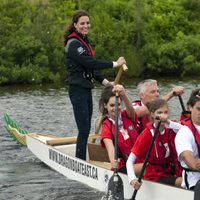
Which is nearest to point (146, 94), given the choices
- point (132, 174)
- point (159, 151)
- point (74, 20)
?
point (159, 151)

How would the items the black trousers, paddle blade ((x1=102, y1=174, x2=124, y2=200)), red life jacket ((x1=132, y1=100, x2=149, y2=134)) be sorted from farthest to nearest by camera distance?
the black trousers < red life jacket ((x1=132, y1=100, x2=149, y2=134)) < paddle blade ((x1=102, y1=174, x2=124, y2=200))

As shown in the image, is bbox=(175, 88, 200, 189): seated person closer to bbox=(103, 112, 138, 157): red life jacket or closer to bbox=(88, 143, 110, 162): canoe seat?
bbox=(103, 112, 138, 157): red life jacket

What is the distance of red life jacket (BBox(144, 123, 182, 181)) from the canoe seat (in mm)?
1139

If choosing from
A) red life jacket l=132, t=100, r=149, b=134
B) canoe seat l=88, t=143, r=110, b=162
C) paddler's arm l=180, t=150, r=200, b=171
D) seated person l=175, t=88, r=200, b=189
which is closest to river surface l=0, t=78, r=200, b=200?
canoe seat l=88, t=143, r=110, b=162

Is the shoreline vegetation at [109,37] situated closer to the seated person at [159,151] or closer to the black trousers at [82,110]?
the black trousers at [82,110]

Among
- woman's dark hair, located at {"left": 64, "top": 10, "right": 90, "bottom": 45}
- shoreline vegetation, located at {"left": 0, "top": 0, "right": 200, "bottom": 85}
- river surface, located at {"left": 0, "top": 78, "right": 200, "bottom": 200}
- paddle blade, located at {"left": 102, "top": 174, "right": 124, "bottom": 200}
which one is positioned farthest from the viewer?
shoreline vegetation, located at {"left": 0, "top": 0, "right": 200, "bottom": 85}

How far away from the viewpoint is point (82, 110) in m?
7.59

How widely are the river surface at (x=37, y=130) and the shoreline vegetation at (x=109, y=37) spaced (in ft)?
11.9

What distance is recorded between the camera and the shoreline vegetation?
30.8m

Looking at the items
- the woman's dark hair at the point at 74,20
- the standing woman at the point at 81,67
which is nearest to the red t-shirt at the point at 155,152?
the standing woman at the point at 81,67

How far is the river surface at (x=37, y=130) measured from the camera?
7992 millimetres

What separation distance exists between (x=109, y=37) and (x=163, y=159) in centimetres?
2941

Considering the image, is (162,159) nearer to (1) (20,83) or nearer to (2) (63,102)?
(2) (63,102)

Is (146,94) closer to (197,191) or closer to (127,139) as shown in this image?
(127,139)
